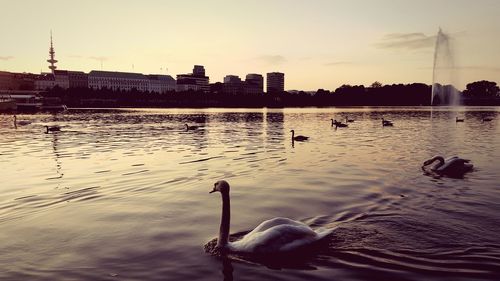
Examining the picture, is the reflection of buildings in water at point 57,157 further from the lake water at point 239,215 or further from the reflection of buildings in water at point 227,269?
the reflection of buildings in water at point 227,269

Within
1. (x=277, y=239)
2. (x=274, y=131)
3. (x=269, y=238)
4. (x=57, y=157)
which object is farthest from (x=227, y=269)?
(x=274, y=131)

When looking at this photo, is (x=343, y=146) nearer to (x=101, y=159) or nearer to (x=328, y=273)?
(x=101, y=159)

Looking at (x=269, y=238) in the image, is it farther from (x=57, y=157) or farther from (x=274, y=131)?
(x=274, y=131)

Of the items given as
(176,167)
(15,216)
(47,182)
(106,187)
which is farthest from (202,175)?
(15,216)

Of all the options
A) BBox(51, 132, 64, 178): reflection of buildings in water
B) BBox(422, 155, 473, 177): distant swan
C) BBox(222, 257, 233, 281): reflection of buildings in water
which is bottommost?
BBox(222, 257, 233, 281): reflection of buildings in water

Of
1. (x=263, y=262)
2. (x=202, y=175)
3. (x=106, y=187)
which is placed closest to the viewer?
(x=263, y=262)

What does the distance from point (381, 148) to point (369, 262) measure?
23.0m

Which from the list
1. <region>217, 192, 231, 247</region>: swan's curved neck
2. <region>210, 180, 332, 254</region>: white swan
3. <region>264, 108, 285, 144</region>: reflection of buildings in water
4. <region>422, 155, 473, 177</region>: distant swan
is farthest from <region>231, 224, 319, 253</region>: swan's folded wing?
<region>264, 108, 285, 144</region>: reflection of buildings in water

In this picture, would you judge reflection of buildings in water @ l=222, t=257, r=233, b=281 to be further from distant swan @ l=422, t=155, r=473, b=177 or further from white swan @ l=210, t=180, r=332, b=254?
distant swan @ l=422, t=155, r=473, b=177

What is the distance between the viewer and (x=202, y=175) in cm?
1939

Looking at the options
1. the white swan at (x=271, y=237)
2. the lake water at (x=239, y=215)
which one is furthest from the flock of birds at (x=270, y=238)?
the lake water at (x=239, y=215)

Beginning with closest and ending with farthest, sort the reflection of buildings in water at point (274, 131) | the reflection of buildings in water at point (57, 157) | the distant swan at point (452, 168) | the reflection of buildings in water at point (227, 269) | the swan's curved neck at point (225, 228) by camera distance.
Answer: the reflection of buildings in water at point (227, 269) → the swan's curved neck at point (225, 228) → the distant swan at point (452, 168) → the reflection of buildings in water at point (57, 157) → the reflection of buildings in water at point (274, 131)

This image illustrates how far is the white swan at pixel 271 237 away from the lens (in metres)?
8.77

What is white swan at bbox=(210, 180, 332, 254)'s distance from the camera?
8.77 meters
